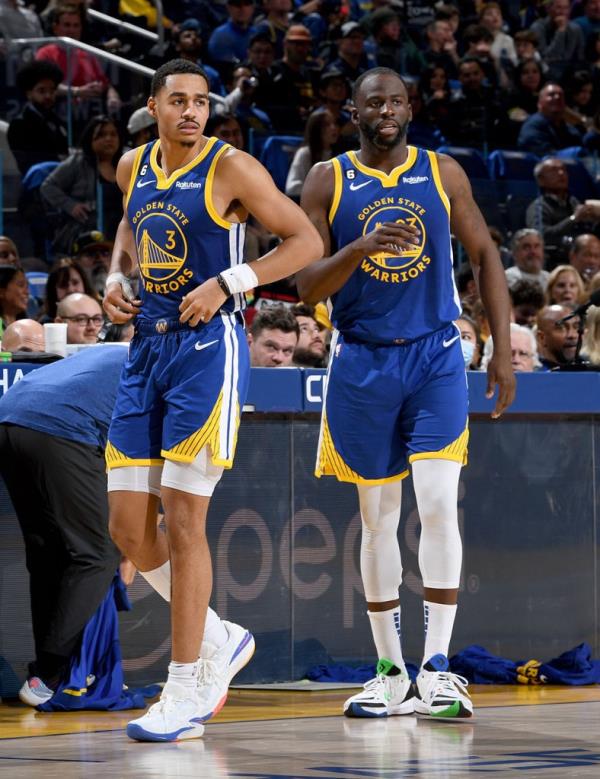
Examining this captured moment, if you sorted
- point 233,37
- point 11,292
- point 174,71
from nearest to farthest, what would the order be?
point 174,71 → point 11,292 → point 233,37

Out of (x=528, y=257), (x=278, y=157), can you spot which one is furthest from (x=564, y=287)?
(x=278, y=157)

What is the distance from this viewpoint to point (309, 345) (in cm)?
916

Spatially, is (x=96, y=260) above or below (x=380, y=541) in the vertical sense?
above

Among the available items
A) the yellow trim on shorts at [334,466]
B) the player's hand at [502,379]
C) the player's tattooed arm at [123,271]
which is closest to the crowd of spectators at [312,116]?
the yellow trim on shorts at [334,466]

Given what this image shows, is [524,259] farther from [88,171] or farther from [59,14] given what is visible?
[59,14]

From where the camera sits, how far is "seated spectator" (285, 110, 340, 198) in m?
12.2

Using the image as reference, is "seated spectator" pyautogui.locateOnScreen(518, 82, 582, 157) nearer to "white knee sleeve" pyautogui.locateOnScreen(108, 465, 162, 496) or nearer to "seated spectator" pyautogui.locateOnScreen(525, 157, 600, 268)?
"seated spectator" pyautogui.locateOnScreen(525, 157, 600, 268)

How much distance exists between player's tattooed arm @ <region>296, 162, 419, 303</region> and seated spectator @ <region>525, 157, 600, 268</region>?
23.1 feet

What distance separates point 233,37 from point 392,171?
996 centimetres

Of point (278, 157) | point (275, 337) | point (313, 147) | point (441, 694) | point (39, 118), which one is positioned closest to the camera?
point (441, 694)

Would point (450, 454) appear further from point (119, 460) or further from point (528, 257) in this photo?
point (528, 257)

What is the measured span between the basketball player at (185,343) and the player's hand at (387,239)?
11.9 inches

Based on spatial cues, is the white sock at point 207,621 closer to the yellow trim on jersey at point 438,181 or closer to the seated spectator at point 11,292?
the yellow trim on jersey at point 438,181

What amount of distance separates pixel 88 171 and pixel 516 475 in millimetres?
4585
